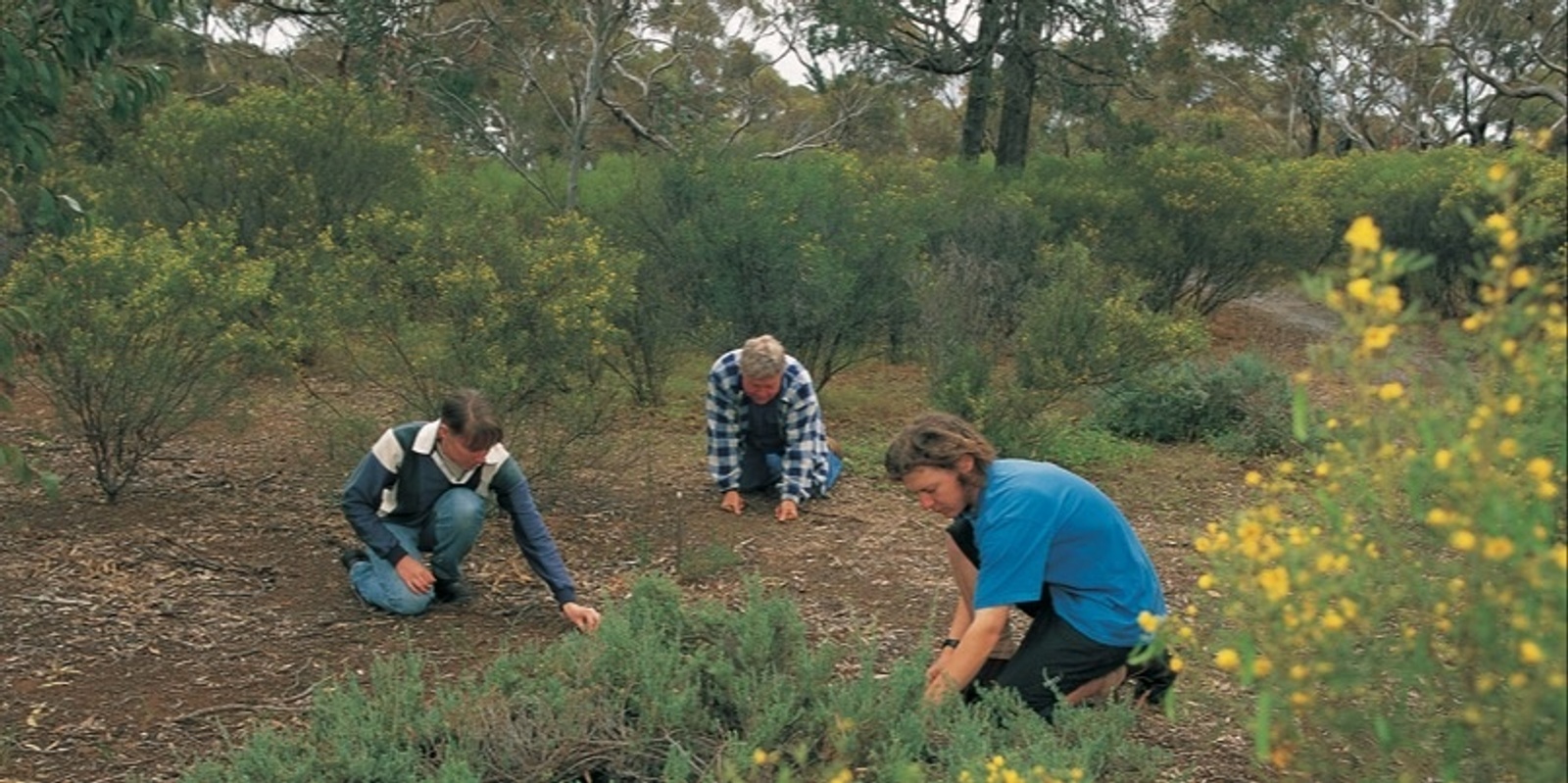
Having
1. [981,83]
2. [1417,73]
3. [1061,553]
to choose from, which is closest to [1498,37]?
[1417,73]

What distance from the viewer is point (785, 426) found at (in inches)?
243

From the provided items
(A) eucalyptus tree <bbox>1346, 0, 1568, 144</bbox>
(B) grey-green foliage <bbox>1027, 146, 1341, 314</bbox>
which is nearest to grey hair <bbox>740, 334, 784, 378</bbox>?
(B) grey-green foliage <bbox>1027, 146, 1341, 314</bbox>

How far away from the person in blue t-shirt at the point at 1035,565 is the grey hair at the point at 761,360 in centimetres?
195

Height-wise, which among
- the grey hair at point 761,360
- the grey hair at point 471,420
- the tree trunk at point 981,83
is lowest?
the grey hair at point 471,420

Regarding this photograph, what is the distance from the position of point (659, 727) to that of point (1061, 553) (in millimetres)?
1181

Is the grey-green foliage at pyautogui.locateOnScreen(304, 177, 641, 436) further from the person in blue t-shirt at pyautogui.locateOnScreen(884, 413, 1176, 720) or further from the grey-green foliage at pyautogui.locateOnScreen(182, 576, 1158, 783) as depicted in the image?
the person in blue t-shirt at pyautogui.locateOnScreen(884, 413, 1176, 720)

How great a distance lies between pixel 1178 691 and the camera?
3.76 meters

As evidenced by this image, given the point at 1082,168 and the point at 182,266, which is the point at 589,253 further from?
the point at 1082,168

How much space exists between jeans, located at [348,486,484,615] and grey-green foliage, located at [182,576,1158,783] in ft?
3.51

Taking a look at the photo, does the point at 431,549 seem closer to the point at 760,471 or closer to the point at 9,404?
the point at 9,404

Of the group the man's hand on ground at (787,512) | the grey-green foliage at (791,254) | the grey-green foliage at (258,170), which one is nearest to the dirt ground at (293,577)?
the man's hand on ground at (787,512)

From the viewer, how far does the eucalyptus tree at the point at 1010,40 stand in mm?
13547

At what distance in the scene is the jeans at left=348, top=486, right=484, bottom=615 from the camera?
15.2ft

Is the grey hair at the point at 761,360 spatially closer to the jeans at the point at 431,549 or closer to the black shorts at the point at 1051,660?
the jeans at the point at 431,549
